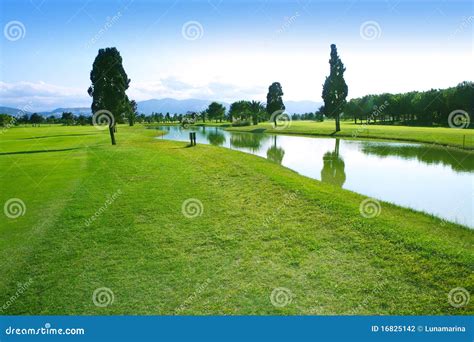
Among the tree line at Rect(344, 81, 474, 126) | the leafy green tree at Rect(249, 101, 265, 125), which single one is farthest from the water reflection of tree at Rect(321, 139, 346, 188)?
the leafy green tree at Rect(249, 101, 265, 125)

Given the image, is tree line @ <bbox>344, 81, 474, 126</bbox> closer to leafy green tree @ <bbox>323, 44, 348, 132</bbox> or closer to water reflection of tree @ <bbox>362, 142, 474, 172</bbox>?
leafy green tree @ <bbox>323, 44, 348, 132</bbox>

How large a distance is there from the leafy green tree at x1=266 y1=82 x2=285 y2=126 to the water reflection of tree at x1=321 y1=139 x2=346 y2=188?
60878 mm

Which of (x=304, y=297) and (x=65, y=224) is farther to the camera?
(x=65, y=224)

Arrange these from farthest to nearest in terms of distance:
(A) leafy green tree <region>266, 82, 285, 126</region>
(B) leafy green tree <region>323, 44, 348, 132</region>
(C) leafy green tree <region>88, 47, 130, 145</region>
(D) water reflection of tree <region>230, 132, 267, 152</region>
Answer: (A) leafy green tree <region>266, 82, 285, 126</region>
(B) leafy green tree <region>323, 44, 348, 132</region>
(D) water reflection of tree <region>230, 132, 267, 152</region>
(C) leafy green tree <region>88, 47, 130, 145</region>

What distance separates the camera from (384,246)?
10.1 meters

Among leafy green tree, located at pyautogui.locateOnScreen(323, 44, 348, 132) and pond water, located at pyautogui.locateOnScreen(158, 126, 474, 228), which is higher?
leafy green tree, located at pyautogui.locateOnScreen(323, 44, 348, 132)

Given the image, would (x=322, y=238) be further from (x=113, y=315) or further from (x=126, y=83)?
(x=126, y=83)

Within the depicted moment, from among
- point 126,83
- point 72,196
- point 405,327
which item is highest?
point 126,83

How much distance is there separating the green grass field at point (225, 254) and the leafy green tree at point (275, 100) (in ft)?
261

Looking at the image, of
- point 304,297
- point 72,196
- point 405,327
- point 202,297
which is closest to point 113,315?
point 202,297

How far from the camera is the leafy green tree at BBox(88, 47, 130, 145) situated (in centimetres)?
3812

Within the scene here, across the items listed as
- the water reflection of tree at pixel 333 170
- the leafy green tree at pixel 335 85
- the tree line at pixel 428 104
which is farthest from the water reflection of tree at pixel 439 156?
the tree line at pixel 428 104

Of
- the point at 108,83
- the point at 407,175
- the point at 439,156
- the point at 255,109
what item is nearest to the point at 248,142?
the point at 108,83

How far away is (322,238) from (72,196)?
11903 millimetres
